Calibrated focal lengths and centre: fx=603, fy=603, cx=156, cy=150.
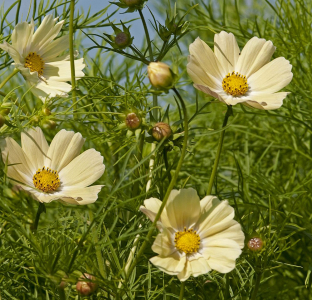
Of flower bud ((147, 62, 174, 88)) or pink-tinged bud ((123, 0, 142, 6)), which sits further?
pink-tinged bud ((123, 0, 142, 6))

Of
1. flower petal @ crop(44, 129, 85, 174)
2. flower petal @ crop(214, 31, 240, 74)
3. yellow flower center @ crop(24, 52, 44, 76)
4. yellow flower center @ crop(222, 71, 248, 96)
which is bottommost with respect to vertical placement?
flower petal @ crop(44, 129, 85, 174)

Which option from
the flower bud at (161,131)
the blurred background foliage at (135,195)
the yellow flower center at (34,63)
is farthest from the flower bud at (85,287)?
the yellow flower center at (34,63)

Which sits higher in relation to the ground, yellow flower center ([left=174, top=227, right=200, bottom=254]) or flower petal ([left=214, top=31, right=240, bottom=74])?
flower petal ([left=214, top=31, right=240, bottom=74])

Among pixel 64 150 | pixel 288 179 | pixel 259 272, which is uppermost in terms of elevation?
pixel 64 150

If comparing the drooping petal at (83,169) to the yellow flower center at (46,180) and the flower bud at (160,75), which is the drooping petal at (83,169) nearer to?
the yellow flower center at (46,180)

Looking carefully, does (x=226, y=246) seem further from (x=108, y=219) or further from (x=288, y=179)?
(x=288, y=179)

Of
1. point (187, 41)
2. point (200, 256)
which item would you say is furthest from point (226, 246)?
point (187, 41)

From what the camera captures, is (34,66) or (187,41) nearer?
(34,66)

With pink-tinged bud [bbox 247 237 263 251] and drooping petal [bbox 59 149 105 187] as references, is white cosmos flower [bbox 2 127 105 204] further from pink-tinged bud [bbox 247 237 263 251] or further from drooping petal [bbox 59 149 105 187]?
pink-tinged bud [bbox 247 237 263 251]

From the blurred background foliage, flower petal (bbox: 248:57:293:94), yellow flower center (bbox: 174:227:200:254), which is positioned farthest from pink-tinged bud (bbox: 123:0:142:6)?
yellow flower center (bbox: 174:227:200:254)
